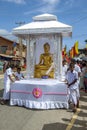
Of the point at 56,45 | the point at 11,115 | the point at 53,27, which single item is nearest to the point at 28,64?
the point at 56,45

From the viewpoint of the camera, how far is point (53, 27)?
40.0 feet

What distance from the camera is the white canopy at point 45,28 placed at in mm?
12102

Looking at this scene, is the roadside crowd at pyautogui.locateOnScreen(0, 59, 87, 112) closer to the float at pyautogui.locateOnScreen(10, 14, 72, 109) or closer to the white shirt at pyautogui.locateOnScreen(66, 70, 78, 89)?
the white shirt at pyautogui.locateOnScreen(66, 70, 78, 89)

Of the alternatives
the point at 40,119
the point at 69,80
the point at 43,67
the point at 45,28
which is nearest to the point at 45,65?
the point at 43,67

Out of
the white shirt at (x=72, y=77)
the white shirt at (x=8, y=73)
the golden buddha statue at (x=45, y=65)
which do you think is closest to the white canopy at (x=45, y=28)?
the golden buddha statue at (x=45, y=65)

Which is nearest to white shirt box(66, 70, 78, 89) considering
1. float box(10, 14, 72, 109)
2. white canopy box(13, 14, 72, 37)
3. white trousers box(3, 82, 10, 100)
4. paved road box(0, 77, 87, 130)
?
float box(10, 14, 72, 109)

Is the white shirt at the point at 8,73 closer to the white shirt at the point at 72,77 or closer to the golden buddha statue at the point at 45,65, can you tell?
the golden buddha statue at the point at 45,65

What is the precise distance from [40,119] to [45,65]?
4.61 metres

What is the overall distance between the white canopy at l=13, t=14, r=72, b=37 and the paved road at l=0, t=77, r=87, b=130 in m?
3.01

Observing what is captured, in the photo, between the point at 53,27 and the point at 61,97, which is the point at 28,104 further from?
the point at 53,27

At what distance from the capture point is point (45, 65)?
13.6m

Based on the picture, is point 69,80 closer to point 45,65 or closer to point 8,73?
point 8,73

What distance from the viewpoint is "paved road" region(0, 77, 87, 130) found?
326 inches

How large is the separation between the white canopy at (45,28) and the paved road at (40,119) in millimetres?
3015
